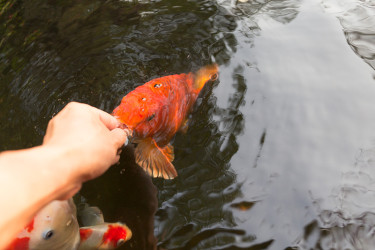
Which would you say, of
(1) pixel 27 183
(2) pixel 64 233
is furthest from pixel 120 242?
(1) pixel 27 183

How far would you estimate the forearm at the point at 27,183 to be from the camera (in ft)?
3.76

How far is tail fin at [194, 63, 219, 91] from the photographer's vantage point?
3311 millimetres

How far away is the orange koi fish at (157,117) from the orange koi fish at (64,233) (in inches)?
20.1

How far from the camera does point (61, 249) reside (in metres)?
2.07

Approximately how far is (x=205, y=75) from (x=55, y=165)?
2.29 m

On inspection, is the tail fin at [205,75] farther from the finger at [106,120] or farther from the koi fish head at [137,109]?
the finger at [106,120]

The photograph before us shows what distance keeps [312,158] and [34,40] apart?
3.49m

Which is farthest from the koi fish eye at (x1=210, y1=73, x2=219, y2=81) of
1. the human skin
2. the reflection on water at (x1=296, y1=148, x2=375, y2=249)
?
the human skin

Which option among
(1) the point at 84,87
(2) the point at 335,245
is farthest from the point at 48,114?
(2) the point at 335,245

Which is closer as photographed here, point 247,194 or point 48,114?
point 247,194

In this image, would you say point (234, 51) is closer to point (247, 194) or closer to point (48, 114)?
point (247, 194)

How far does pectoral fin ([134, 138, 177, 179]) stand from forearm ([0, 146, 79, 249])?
1177 mm

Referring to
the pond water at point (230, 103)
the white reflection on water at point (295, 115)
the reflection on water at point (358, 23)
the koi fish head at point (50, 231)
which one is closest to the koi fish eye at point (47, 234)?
the koi fish head at point (50, 231)

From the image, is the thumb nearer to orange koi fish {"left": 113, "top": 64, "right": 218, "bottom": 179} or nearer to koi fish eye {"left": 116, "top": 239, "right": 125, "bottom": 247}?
orange koi fish {"left": 113, "top": 64, "right": 218, "bottom": 179}
